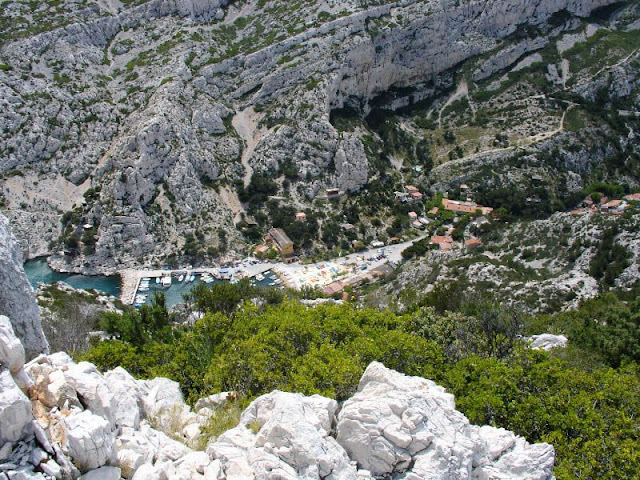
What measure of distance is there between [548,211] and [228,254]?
58.8 metres

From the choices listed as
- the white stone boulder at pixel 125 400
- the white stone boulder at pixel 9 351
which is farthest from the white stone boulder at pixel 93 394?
the white stone boulder at pixel 9 351

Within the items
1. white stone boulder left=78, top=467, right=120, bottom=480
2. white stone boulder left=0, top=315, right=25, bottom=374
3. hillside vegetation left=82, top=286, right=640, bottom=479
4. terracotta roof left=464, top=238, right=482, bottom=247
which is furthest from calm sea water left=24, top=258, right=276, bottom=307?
white stone boulder left=78, top=467, right=120, bottom=480

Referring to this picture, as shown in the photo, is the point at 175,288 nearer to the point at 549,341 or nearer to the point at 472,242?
the point at 472,242

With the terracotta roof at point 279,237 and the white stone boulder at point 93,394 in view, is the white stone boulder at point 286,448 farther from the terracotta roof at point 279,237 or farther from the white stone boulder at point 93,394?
the terracotta roof at point 279,237

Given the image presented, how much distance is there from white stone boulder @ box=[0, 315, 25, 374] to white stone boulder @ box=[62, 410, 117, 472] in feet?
5.75

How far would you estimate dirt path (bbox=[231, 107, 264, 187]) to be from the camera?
3680 inches

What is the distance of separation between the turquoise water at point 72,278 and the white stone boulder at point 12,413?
208 feet

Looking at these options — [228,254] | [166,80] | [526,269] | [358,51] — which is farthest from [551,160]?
[166,80]

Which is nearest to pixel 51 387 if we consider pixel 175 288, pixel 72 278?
pixel 175 288

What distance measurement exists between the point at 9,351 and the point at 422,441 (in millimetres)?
11092

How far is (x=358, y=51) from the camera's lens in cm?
10206

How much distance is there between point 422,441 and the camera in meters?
14.4

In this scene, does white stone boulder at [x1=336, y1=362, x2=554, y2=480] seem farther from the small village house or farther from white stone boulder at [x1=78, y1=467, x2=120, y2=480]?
the small village house

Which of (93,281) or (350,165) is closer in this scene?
(93,281)
